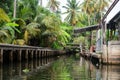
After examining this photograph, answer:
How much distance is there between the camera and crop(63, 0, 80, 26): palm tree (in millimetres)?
81312

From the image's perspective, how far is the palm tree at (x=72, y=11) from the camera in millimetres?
81312

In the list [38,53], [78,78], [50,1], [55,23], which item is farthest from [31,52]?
[50,1]

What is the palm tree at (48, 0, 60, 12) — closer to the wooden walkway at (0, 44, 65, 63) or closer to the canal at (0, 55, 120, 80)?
the wooden walkway at (0, 44, 65, 63)

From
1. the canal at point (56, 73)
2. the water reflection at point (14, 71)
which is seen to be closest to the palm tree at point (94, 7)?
the water reflection at point (14, 71)

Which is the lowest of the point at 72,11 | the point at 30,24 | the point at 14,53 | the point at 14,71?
the point at 14,71

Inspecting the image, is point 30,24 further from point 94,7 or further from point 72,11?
point 72,11

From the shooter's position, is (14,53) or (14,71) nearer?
(14,71)

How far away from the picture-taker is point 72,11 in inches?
3226

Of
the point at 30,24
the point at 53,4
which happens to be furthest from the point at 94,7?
the point at 30,24

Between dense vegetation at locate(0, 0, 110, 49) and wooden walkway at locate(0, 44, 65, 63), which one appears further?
dense vegetation at locate(0, 0, 110, 49)

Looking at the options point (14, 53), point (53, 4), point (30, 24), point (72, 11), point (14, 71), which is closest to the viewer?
point (14, 71)

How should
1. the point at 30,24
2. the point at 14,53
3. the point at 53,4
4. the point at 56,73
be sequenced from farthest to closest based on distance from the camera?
1. the point at 53,4
2. the point at 30,24
3. the point at 14,53
4. the point at 56,73

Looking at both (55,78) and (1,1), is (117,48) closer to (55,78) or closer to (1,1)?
(55,78)

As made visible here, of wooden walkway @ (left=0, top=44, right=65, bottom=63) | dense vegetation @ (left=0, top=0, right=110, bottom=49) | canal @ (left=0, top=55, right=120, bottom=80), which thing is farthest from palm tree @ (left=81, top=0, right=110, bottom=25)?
canal @ (left=0, top=55, right=120, bottom=80)
